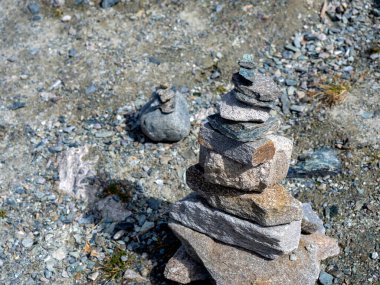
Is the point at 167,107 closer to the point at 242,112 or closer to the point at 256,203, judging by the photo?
the point at 256,203

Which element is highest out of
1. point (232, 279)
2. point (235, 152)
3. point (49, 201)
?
point (235, 152)

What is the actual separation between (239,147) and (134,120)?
4580 millimetres

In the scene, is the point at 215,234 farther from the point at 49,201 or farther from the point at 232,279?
the point at 49,201

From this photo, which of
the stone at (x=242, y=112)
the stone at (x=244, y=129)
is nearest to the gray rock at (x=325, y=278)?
the stone at (x=244, y=129)

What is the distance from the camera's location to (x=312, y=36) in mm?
13258

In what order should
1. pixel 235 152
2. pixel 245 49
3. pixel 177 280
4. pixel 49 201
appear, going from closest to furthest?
pixel 235 152
pixel 177 280
pixel 49 201
pixel 245 49

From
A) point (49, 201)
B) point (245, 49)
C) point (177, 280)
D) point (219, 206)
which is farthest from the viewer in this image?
point (245, 49)

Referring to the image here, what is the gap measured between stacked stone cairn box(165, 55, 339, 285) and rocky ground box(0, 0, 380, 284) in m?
0.76

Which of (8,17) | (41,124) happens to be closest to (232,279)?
(41,124)

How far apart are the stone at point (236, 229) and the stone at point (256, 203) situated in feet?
0.33

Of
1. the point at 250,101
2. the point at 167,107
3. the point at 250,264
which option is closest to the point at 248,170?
the point at 250,101

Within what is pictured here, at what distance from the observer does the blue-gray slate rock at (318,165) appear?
10.6 metres

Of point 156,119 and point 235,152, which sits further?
point 156,119

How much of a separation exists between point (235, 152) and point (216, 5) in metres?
7.05
